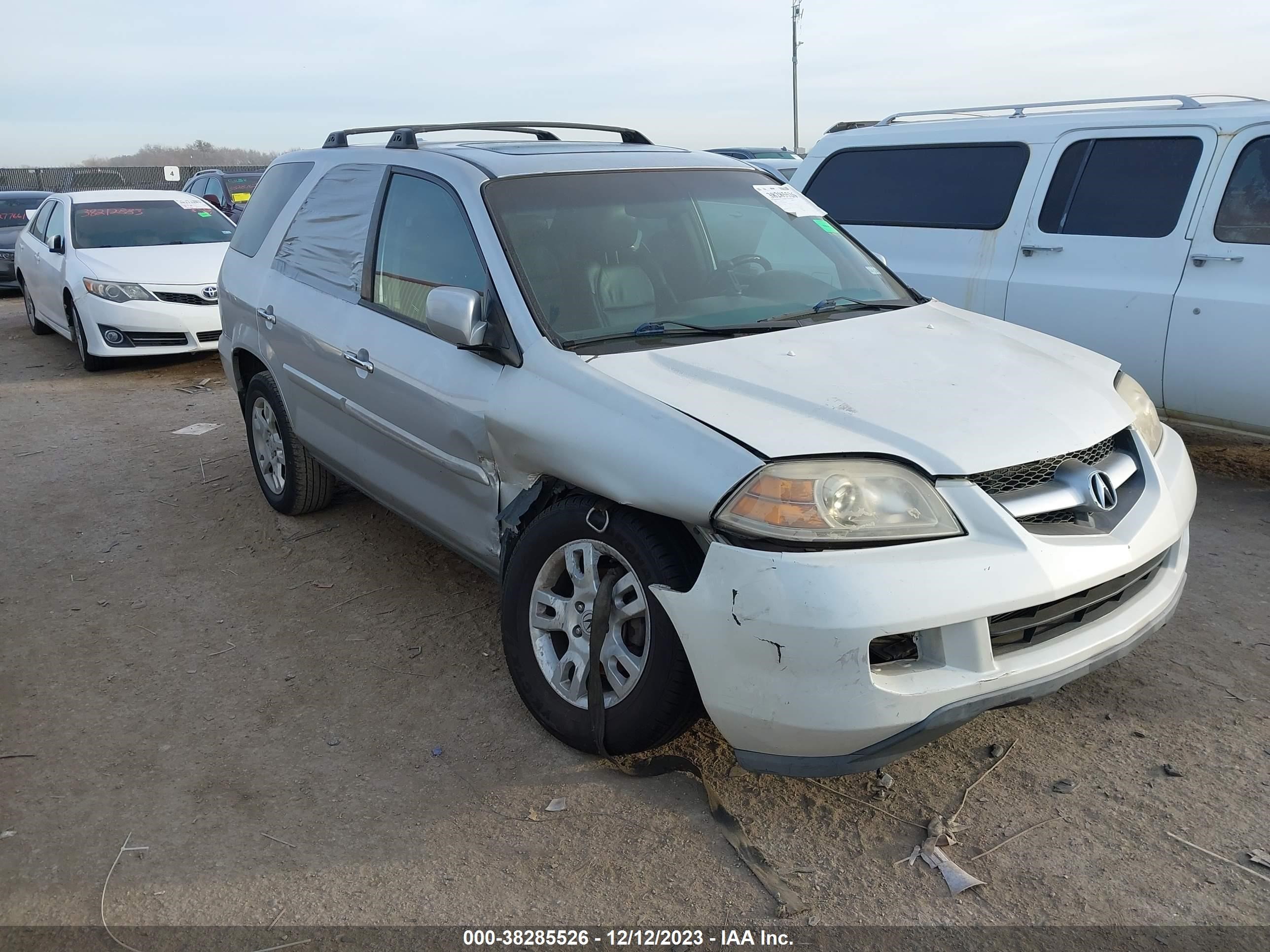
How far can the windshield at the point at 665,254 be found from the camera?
3.42 meters

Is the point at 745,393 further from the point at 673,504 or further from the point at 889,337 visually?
the point at 889,337

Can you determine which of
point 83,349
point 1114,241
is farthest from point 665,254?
point 83,349

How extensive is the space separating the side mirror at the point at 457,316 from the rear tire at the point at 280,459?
1.93 metres

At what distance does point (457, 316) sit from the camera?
3201 millimetres

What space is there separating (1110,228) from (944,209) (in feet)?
3.24

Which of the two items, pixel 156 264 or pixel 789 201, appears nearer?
pixel 789 201

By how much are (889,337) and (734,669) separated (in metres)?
1.39

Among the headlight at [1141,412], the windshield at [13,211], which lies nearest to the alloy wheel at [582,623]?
the headlight at [1141,412]

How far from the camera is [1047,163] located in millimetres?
5699

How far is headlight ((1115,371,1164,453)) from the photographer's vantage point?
A: 316 cm

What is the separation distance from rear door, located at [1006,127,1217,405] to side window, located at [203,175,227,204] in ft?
52.2

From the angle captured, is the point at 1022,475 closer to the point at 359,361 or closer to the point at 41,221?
the point at 359,361

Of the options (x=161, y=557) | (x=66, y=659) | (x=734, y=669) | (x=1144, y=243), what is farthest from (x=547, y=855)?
(x=1144, y=243)

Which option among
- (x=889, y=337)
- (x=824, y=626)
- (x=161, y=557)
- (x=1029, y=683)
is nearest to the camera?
(x=824, y=626)
